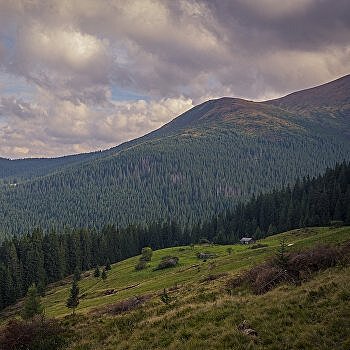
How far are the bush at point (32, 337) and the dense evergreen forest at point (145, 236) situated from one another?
8595cm

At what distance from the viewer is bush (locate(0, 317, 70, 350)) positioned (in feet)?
85.2

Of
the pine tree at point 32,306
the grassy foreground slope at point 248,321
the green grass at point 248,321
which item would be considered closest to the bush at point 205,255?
the pine tree at point 32,306

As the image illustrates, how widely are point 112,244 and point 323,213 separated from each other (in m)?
89.6

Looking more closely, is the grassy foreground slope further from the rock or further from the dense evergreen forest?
the dense evergreen forest

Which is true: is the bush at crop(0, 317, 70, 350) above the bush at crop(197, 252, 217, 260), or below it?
above

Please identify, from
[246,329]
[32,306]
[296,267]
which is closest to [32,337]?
[246,329]

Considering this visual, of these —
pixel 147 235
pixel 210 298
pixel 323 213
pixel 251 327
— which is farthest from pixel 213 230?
pixel 251 327

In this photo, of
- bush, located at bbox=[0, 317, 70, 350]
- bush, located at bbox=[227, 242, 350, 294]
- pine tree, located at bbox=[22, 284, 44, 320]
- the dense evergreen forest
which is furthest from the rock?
the dense evergreen forest

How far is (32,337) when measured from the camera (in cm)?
2667

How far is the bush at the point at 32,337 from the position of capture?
26.0 meters

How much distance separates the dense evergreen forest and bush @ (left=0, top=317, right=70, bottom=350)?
282 feet

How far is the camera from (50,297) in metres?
102

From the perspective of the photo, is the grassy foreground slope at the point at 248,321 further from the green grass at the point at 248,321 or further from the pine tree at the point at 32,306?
the pine tree at the point at 32,306

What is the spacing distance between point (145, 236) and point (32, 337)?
155019 mm
